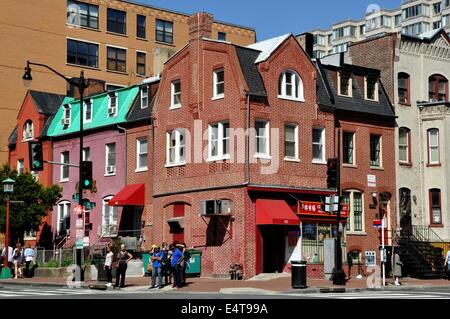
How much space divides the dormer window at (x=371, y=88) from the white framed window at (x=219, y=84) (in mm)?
9062

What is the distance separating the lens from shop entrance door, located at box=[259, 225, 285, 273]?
34.1 metres

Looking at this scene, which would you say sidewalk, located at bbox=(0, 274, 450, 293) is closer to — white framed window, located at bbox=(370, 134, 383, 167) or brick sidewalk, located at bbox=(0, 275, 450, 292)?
brick sidewalk, located at bbox=(0, 275, 450, 292)

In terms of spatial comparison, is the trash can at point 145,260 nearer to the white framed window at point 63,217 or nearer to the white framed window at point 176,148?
the white framed window at point 176,148

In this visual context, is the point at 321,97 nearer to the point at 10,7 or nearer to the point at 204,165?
the point at 204,165

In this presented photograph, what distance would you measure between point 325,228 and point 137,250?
9589 mm

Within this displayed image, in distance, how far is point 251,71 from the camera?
34156 mm

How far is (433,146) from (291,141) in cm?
1025

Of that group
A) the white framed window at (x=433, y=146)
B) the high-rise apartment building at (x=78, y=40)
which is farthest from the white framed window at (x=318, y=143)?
the high-rise apartment building at (x=78, y=40)

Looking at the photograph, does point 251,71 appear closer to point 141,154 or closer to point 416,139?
point 141,154

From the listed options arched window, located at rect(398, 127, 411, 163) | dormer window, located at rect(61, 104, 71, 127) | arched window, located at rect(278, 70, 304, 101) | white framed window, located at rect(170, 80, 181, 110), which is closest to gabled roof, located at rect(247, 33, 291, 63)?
arched window, located at rect(278, 70, 304, 101)

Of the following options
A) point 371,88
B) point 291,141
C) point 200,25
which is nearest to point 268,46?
point 200,25

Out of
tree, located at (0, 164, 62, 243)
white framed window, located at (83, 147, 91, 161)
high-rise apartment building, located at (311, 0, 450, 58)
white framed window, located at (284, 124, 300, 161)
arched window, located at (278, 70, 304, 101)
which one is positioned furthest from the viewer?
high-rise apartment building, located at (311, 0, 450, 58)

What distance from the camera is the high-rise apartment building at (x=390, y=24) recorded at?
5253 inches

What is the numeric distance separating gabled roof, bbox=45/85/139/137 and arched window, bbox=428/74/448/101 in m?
16.9
